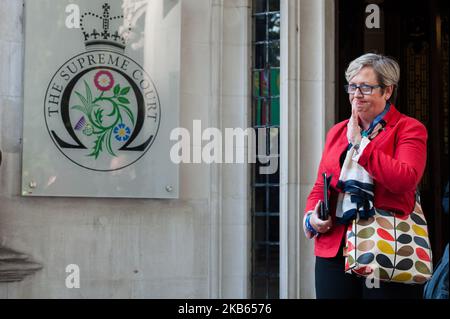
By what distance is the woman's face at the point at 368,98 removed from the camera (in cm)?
437

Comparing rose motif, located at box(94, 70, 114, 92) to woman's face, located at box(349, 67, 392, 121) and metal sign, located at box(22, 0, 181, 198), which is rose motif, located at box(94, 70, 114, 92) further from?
woman's face, located at box(349, 67, 392, 121)

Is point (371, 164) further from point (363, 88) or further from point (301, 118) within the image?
point (301, 118)

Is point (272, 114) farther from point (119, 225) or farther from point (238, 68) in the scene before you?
point (119, 225)

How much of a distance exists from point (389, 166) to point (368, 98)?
15.7 inches

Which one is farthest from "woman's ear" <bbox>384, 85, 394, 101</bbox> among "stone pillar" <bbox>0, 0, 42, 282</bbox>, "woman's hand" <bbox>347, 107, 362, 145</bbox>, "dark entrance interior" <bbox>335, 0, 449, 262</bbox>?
"dark entrance interior" <bbox>335, 0, 449, 262</bbox>

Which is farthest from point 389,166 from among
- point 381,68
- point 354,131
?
point 381,68

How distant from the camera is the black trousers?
4184 millimetres

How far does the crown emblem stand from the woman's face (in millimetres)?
2760

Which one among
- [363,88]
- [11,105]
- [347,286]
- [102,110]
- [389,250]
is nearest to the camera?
[389,250]

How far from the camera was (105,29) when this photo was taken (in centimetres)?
677

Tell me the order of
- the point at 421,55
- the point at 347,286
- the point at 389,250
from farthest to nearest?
the point at 421,55 → the point at 347,286 → the point at 389,250

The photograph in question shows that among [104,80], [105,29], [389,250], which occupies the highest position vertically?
[105,29]

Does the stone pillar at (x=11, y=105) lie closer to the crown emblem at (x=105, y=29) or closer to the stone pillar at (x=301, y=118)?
the crown emblem at (x=105, y=29)

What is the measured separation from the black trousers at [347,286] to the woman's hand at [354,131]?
489mm
